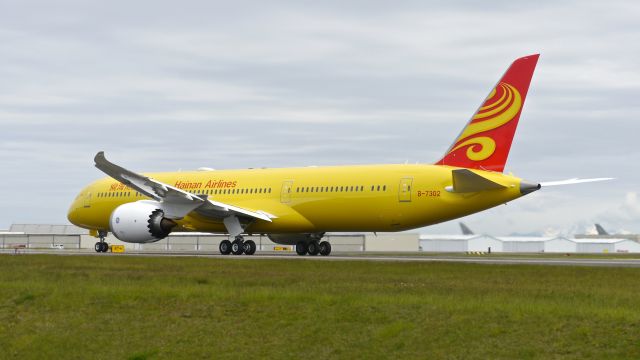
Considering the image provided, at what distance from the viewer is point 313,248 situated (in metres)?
53.3

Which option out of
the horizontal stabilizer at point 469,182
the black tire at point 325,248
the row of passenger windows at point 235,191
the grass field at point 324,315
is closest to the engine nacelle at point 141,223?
the row of passenger windows at point 235,191

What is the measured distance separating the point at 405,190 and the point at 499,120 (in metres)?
5.45

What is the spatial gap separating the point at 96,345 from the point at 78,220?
129ft

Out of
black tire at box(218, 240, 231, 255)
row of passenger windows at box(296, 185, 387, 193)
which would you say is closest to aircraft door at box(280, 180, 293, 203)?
row of passenger windows at box(296, 185, 387, 193)

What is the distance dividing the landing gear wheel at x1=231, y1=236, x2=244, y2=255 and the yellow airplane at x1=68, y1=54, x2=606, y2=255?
52 millimetres

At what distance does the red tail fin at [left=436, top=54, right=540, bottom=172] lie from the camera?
43656 mm

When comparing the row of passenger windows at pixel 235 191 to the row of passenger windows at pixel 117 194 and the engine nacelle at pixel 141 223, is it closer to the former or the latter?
the row of passenger windows at pixel 117 194

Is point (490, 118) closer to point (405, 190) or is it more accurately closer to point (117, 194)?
point (405, 190)

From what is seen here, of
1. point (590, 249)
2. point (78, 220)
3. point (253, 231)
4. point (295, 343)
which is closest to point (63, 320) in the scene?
point (295, 343)

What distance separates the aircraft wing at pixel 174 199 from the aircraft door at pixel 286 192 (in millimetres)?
1122

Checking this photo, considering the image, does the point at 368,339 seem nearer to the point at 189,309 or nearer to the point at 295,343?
the point at 295,343

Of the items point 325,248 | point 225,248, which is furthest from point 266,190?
point 325,248

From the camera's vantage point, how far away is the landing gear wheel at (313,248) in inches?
2095

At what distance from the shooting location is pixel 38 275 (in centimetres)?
3266
